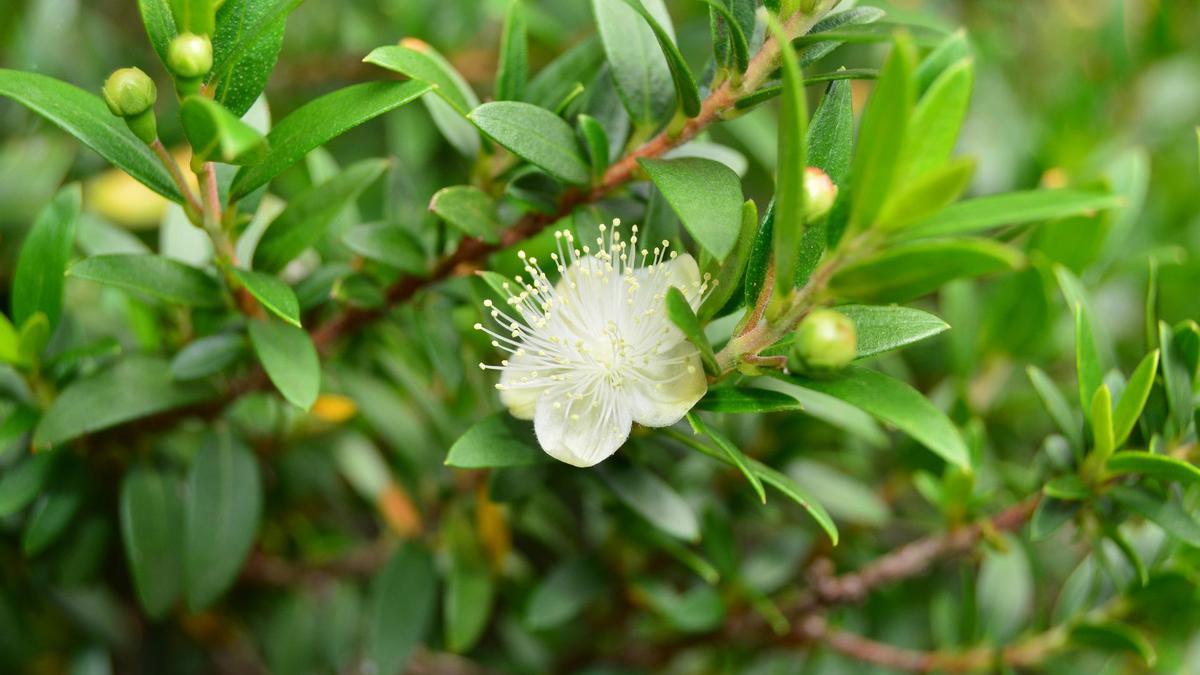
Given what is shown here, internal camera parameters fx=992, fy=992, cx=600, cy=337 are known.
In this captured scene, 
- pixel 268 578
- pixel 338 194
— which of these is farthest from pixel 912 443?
pixel 268 578

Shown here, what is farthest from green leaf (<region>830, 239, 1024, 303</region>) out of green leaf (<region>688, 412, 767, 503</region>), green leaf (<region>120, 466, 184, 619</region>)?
green leaf (<region>120, 466, 184, 619</region>)

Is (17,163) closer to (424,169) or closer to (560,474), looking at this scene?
(424,169)

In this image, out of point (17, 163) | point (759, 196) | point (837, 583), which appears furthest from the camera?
point (759, 196)

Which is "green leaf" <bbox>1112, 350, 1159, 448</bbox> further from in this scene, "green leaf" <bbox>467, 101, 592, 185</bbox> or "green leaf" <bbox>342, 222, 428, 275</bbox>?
"green leaf" <bbox>342, 222, 428, 275</bbox>

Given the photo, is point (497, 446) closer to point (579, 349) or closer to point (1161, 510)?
point (579, 349)

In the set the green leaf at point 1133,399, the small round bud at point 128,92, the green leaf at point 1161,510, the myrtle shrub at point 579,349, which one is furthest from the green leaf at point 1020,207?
the small round bud at point 128,92

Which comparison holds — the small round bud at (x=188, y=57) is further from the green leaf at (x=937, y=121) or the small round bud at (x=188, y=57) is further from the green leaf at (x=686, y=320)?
the green leaf at (x=937, y=121)
